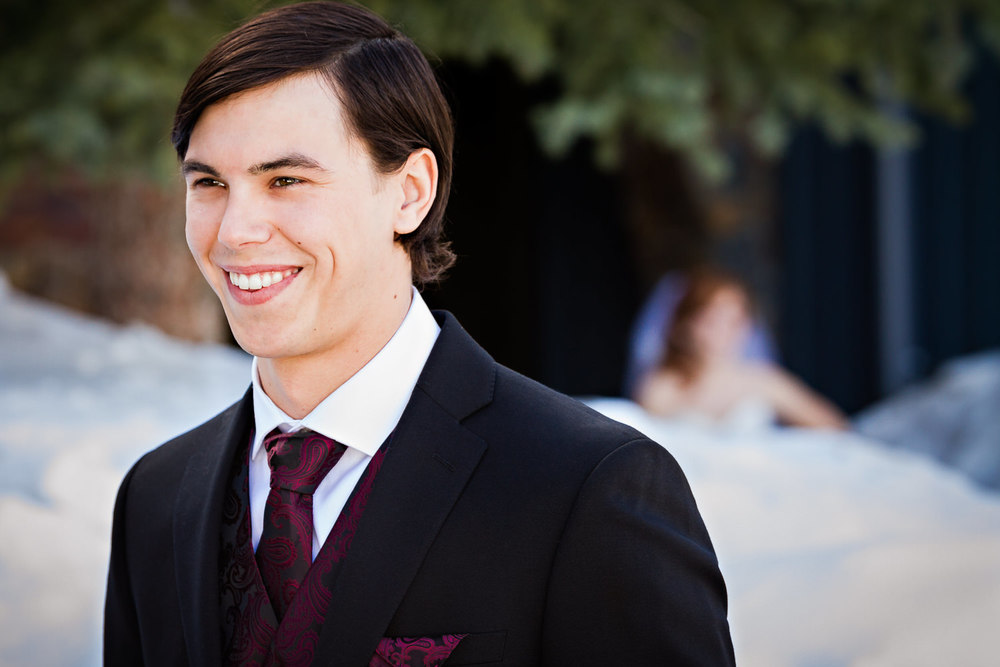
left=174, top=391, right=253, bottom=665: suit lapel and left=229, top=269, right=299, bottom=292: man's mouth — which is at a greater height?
left=229, top=269, right=299, bottom=292: man's mouth

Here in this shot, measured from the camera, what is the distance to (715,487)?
99.5 inches

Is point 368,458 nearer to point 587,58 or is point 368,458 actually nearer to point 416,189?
point 416,189

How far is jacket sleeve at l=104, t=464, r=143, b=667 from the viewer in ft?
4.84

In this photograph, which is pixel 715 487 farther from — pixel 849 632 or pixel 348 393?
pixel 348 393

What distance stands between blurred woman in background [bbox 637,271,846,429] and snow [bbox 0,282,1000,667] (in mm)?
1605

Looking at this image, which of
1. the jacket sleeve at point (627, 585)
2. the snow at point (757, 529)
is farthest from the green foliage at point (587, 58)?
the jacket sleeve at point (627, 585)

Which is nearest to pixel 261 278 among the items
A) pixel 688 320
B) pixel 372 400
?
pixel 372 400

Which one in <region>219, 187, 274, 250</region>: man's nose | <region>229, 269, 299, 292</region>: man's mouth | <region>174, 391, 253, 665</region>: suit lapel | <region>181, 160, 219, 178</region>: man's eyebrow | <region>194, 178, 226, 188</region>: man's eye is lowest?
<region>174, 391, 253, 665</region>: suit lapel

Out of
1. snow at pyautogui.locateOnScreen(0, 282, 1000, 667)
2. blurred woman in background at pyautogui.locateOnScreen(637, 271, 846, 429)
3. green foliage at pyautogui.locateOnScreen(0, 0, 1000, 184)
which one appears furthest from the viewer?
blurred woman in background at pyautogui.locateOnScreen(637, 271, 846, 429)

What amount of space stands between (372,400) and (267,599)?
25 cm

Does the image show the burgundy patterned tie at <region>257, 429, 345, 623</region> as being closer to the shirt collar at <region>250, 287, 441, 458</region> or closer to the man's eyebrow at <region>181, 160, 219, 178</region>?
the shirt collar at <region>250, 287, 441, 458</region>

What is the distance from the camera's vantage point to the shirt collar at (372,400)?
4.19 ft

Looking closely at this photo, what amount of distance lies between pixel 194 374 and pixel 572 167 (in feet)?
11.6

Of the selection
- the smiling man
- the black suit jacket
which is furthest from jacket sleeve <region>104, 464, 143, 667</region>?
the black suit jacket
